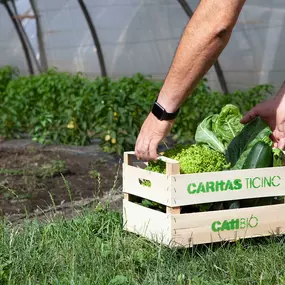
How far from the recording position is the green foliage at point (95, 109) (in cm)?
721

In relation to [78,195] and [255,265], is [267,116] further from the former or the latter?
[78,195]

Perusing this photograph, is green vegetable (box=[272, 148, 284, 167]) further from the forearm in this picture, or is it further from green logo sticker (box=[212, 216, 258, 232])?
the forearm

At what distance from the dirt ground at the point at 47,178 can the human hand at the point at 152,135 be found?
1659 millimetres

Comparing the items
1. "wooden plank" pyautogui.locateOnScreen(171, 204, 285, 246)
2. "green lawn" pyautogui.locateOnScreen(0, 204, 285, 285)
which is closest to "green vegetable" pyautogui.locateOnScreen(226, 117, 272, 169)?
"wooden plank" pyautogui.locateOnScreen(171, 204, 285, 246)

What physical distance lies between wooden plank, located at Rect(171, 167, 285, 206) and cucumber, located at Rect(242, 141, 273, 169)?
0.06 meters

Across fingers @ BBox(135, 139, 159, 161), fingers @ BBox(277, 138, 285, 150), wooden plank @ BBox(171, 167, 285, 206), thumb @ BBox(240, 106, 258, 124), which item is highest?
thumb @ BBox(240, 106, 258, 124)

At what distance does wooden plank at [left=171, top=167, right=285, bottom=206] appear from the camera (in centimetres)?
334

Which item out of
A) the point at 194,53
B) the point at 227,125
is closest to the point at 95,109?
the point at 227,125

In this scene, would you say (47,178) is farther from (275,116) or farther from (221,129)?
(275,116)

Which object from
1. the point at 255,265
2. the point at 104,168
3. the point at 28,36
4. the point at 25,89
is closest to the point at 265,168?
the point at 255,265

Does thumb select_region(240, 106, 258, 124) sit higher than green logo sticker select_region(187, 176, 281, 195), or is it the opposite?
thumb select_region(240, 106, 258, 124)

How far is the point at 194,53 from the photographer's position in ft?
10.3

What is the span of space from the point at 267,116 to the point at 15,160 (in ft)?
12.0

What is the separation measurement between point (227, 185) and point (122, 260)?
579 mm
